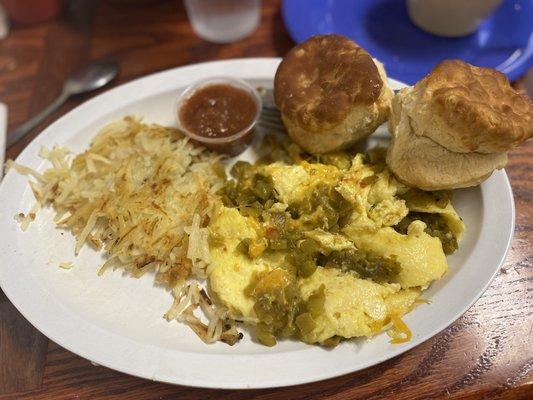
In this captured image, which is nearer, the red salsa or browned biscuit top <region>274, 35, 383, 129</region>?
browned biscuit top <region>274, 35, 383, 129</region>

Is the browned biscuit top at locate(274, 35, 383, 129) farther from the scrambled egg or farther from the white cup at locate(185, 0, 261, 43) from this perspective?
the white cup at locate(185, 0, 261, 43)

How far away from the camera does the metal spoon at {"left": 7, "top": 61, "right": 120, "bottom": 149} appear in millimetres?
3297

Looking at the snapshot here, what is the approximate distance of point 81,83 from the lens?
3529mm

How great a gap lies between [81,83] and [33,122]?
0.46m

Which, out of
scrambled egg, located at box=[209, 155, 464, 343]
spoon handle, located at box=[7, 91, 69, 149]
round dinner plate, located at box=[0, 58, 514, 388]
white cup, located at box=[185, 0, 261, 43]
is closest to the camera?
round dinner plate, located at box=[0, 58, 514, 388]

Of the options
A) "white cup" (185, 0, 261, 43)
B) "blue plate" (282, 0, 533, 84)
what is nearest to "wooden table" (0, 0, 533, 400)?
A: "blue plate" (282, 0, 533, 84)

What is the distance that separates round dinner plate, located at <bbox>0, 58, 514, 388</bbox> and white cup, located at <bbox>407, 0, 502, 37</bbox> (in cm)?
101

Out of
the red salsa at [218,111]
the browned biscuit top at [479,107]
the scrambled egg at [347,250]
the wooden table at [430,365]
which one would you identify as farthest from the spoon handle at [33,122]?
the browned biscuit top at [479,107]

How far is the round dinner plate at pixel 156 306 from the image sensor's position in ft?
7.09

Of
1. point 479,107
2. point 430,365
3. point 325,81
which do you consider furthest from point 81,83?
point 430,365

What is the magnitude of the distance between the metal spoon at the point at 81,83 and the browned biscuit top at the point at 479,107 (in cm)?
236

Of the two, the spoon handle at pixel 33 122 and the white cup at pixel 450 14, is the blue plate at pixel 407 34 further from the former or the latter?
the spoon handle at pixel 33 122

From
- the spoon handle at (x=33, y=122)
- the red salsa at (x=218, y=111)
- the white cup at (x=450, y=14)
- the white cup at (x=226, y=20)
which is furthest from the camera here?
the white cup at (x=226, y=20)

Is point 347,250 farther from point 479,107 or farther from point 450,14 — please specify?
point 450,14
